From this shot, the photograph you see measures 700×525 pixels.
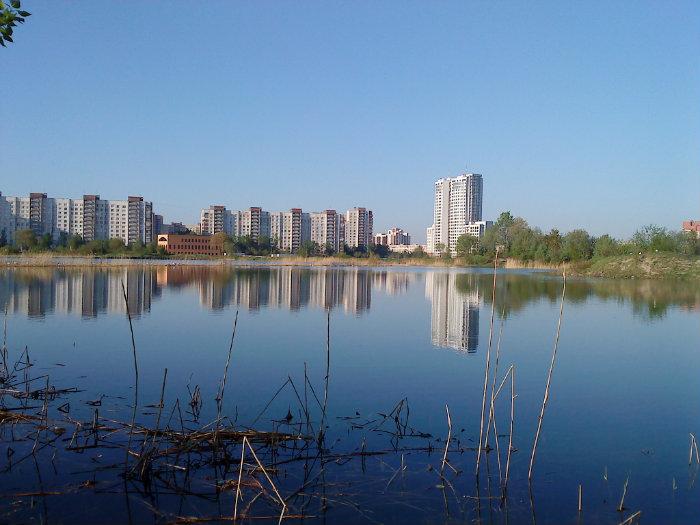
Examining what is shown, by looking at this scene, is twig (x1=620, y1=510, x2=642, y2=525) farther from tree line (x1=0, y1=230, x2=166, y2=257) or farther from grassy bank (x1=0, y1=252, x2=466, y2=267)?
tree line (x1=0, y1=230, x2=166, y2=257)

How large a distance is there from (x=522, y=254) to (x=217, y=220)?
252 ft

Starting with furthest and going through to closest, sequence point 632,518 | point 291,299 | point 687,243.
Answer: point 687,243, point 291,299, point 632,518

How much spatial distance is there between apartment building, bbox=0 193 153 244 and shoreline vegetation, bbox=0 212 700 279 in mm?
30999

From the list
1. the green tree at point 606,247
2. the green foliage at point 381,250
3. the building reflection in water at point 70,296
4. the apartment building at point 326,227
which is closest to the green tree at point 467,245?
the green tree at point 606,247

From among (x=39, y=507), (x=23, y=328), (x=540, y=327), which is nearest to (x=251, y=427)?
(x=39, y=507)

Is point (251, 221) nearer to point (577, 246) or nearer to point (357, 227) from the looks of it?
point (357, 227)

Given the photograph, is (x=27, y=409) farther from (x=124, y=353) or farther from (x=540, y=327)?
(x=540, y=327)

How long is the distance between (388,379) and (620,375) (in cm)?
369

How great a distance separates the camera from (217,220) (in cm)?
12312

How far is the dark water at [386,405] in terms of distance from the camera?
4207 mm

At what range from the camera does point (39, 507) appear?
156 inches

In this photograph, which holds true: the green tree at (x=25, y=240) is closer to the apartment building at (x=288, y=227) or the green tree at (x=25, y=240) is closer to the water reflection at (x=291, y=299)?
the water reflection at (x=291, y=299)

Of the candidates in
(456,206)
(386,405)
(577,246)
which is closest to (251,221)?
(456,206)

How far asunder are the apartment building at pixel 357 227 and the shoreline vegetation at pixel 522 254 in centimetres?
5054
